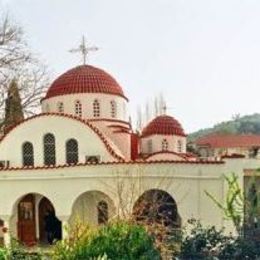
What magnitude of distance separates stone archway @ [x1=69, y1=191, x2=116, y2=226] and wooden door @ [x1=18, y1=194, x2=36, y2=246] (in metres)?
2.84

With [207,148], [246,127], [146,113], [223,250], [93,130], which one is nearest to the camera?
[223,250]

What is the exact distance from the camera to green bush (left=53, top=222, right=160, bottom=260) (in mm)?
9602

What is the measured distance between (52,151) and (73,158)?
40.9 inches

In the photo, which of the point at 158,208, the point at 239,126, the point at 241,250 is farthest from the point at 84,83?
the point at 239,126

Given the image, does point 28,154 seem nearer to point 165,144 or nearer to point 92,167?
point 92,167

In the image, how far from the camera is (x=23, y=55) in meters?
30.9

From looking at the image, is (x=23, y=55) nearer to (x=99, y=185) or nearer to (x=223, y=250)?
(x=99, y=185)

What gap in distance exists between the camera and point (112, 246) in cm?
973

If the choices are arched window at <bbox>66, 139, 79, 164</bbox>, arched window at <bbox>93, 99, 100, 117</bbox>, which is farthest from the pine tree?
arched window at <bbox>66, 139, 79, 164</bbox>

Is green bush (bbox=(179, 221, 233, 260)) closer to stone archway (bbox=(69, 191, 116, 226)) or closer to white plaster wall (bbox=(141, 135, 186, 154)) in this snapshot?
stone archway (bbox=(69, 191, 116, 226))

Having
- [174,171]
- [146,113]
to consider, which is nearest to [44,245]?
[174,171]

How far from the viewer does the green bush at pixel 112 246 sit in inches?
378

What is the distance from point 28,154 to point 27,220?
Result: 10.3 ft

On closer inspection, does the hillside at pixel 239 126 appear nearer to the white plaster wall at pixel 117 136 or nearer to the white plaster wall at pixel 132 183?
the white plaster wall at pixel 117 136
